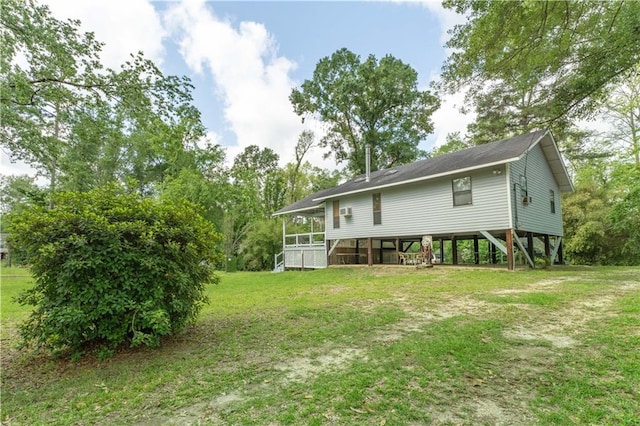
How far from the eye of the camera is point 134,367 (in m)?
3.52

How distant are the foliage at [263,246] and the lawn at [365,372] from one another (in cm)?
1758

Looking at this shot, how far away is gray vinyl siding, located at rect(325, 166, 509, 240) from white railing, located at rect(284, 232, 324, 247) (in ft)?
4.35

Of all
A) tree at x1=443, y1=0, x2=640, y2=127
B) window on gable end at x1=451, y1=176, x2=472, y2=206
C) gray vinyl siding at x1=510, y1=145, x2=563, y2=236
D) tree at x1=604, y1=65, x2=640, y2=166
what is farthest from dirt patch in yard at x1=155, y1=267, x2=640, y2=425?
tree at x1=604, y1=65, x2=640, y2=166

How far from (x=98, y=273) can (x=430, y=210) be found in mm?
11839

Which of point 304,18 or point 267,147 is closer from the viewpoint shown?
point 304,18

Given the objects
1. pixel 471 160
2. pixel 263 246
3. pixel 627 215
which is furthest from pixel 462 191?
pixel 263 246

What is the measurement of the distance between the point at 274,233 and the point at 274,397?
815 inches

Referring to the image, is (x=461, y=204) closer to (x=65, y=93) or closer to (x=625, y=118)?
(x=65, y=93)

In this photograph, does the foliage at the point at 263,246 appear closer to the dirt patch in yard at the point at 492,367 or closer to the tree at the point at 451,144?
the tree at the point at 451,144

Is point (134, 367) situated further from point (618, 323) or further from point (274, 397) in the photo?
point (618, 323)

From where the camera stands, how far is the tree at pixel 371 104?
26.9 m

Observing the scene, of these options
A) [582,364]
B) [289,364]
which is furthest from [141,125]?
[582,364]

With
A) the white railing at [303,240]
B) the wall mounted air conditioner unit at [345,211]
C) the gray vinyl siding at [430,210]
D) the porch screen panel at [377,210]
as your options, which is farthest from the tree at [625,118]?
the white railing at [303,240]

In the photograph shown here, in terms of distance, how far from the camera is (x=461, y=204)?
12320 mm
